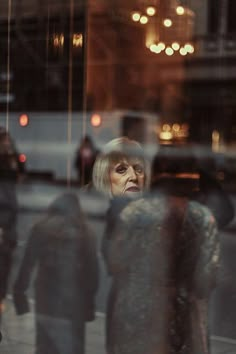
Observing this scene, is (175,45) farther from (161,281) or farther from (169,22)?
(161,281)

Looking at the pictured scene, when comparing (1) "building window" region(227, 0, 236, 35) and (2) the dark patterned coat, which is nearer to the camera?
(2) the dark patterned coat

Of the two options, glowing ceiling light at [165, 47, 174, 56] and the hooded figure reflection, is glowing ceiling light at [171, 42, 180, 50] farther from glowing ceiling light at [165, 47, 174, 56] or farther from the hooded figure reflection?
the hooded figure reflection

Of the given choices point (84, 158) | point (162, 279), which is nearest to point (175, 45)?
point (84, 158)

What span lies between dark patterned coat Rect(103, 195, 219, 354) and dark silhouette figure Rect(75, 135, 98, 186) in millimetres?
1783

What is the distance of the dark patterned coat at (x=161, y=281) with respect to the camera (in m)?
3.11

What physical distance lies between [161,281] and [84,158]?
2.80 meters

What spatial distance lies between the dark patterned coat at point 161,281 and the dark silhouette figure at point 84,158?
1.78m

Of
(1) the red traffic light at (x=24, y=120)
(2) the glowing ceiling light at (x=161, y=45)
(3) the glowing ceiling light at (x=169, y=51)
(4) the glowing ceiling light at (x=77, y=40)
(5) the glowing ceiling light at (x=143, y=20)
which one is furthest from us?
(3) the glowing ceiling light at (x=169, y=51)

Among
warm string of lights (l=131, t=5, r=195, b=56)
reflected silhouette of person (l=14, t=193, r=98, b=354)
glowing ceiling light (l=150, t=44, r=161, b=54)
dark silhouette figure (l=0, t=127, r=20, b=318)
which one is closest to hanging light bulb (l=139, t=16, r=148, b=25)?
warm string of lights (l=131, t=5, r=195, b=56)

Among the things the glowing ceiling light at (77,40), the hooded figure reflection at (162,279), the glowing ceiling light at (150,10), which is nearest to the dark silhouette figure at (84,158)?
the glowing ceiling light at (77,40)

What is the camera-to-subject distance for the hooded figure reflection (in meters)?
3.12

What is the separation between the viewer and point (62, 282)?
3959 millimetres

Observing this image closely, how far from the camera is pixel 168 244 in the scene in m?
3.16

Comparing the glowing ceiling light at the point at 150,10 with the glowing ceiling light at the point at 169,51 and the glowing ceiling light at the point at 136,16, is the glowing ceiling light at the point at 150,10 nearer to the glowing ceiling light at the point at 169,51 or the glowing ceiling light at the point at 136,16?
the glowing ceiling light at the point at 136,16
